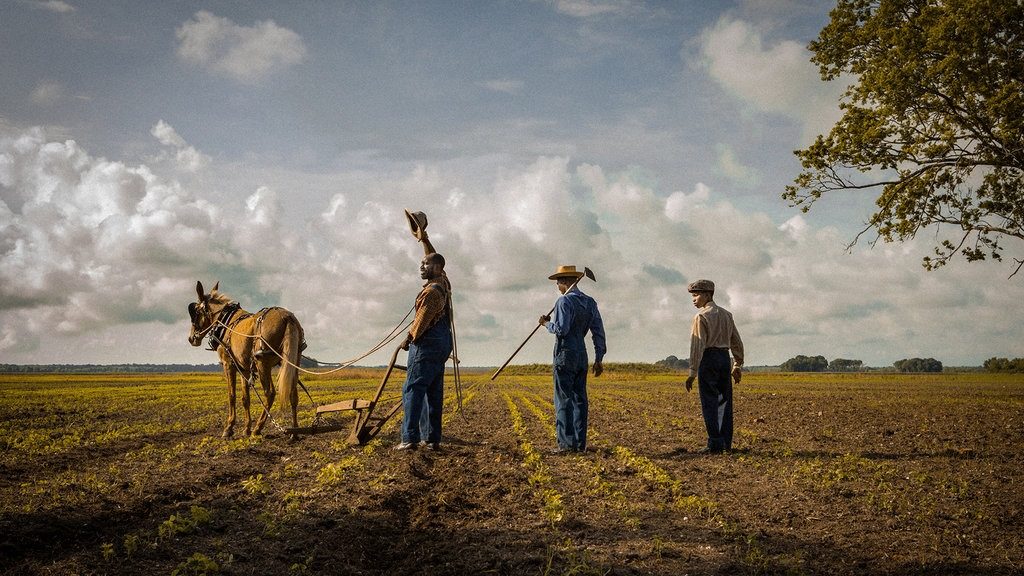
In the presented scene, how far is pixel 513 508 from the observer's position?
269 inches

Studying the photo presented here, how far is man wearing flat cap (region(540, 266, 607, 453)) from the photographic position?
33.3 ft

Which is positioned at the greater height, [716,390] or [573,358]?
[573,358]

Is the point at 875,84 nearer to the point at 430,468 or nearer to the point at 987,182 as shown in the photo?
the point at 987,182

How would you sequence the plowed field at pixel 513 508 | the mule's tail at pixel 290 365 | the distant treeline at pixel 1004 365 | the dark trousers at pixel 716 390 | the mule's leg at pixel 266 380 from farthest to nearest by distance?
the distant treeline at pixel 1004 365 < the mule's leg at pixel 266 380 < the mule's tail at pixel 290 365 < the dark trousers at pixel 716 390 < the plowed field at pixel 513 508

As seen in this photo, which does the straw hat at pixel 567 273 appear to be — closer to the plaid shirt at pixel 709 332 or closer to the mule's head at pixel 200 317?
the plaid shirt at pixel 709 332

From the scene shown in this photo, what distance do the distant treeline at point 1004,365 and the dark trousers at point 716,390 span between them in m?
118

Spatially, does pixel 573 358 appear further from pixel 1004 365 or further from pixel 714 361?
pixel 1004 365

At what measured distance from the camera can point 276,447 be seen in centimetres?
1131

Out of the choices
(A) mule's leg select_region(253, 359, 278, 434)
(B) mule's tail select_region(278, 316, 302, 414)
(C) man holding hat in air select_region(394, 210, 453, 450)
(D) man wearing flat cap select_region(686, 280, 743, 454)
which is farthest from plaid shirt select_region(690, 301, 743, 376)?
(A) mule's leg select_region(253, 359, 278, 434)

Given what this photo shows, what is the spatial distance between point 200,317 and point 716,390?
11232 mm

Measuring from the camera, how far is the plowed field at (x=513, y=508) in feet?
17.2

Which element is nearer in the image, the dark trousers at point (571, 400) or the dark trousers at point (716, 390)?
the dark trousers at point (571, 400)

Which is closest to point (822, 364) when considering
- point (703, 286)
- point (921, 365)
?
point (921, 365)

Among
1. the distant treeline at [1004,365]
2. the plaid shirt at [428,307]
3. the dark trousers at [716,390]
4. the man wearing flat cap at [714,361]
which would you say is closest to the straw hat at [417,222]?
the plaid shirt at [428,307]
